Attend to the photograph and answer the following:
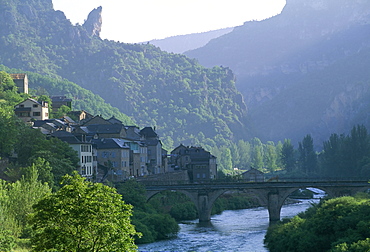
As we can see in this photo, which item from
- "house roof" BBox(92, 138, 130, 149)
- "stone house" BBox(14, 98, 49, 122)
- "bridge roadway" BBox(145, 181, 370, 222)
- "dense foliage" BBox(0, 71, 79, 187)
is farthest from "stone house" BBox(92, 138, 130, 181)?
"stone house" BBox(14, 98, 49, 122)

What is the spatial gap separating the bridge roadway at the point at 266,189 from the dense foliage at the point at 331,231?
30542 mm

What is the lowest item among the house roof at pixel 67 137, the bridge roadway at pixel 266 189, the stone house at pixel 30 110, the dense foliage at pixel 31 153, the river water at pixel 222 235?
the river water at pixel 222 235

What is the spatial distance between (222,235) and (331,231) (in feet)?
81.1

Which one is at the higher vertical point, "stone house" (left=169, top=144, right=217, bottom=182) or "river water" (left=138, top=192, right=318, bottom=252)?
"stone house" (left=169, top=144, right=217, bottom=182)

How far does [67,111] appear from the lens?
175750 millimetres

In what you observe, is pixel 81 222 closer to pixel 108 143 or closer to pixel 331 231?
pixel 331 231

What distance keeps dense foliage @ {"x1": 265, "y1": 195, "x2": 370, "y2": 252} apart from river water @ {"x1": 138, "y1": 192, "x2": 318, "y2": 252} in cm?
454

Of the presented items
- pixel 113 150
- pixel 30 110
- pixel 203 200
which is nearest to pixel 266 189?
pixel 203 200

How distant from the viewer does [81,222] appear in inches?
1720

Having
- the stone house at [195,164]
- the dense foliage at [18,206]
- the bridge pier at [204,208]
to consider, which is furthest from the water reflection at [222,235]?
the stone house at [195,164]

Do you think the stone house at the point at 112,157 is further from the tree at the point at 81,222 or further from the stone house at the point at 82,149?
the tree at the point at 81,222

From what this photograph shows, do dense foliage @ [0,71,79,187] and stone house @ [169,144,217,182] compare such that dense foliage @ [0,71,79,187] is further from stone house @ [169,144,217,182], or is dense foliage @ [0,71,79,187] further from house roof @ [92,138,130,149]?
stone house @ [169,144,217,182]

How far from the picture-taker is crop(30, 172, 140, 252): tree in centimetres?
4369

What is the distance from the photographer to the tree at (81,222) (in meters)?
43.7
